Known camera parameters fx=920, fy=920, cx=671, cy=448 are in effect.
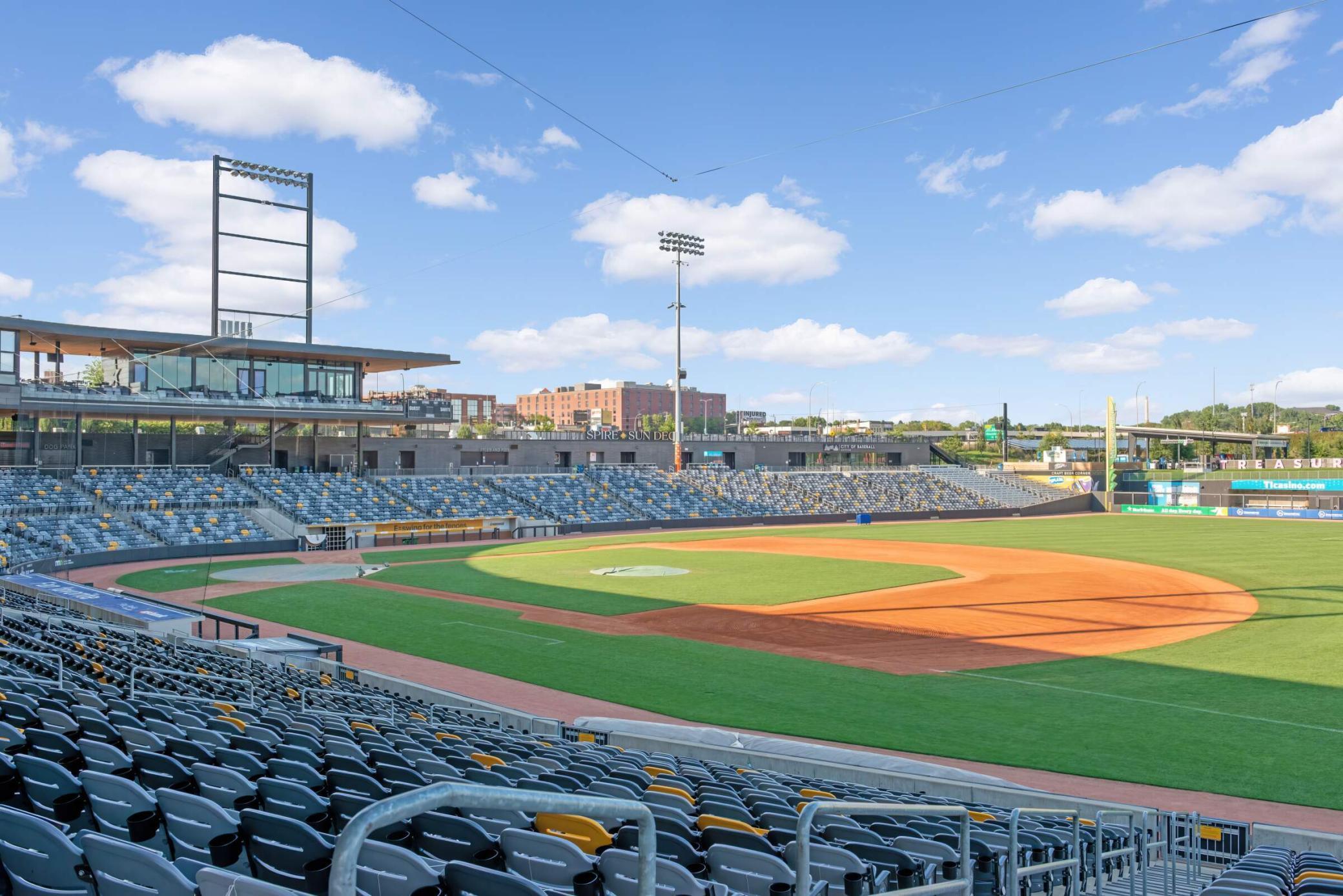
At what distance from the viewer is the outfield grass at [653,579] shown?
36219 mm

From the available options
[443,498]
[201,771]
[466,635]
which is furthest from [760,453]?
[201,771]

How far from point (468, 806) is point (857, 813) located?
10.4 feet

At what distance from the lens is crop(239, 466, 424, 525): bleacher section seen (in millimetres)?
58500

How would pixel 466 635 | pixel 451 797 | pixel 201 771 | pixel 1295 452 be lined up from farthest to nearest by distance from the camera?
pixel 1295 452
pixel 466 635
pixel 201 771
pixel 451 797

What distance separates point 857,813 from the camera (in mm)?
4906

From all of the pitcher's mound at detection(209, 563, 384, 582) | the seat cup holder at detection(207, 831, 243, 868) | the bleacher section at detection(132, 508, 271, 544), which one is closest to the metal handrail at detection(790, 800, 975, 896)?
the seat cup holder at detection(207, 831, 243, 868)

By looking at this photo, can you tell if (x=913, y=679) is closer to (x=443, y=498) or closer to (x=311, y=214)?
(x=443, y=498)

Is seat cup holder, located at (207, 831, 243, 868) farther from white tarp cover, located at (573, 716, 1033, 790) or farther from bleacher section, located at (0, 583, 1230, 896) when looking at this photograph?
white tarp cover, located at (573, 716, 1033, 790)

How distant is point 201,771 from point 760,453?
9621 cm

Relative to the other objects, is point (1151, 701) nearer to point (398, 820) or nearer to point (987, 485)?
point (398, 820)

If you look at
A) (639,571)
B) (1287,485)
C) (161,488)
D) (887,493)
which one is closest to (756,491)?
(887,493)

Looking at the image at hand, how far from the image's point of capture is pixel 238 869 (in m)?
5.27

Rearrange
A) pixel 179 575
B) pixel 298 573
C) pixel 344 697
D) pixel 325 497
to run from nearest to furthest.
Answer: pixel 344 697
pixel 179 575
pixel 298 573
pixel 325 497

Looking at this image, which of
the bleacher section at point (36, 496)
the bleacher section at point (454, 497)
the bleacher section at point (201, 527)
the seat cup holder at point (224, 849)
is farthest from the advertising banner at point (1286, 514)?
the seat cup holder at point (224, 849)
